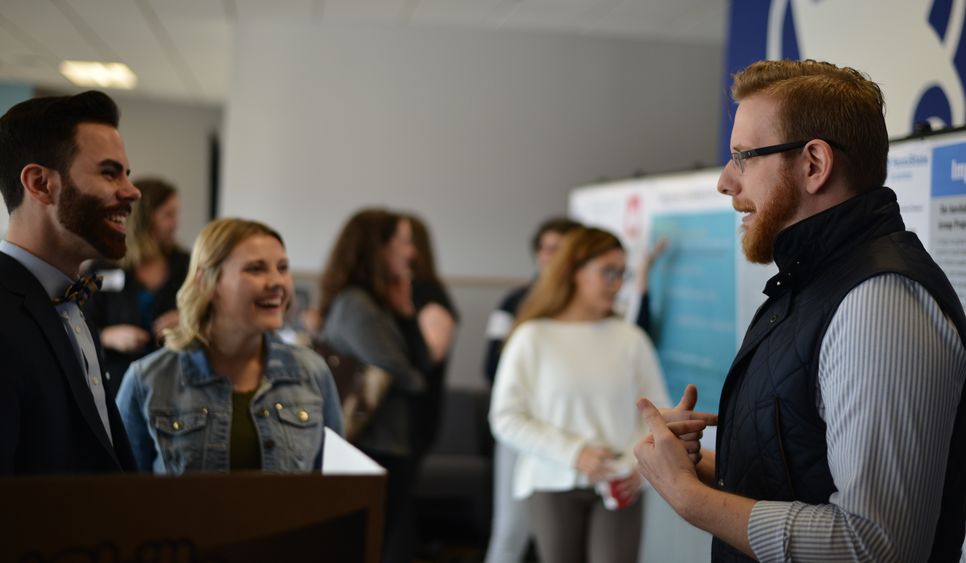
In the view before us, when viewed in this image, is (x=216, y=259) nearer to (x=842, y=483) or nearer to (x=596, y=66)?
(x=842, y=483)

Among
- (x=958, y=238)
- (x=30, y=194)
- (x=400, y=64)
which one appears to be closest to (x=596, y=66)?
(x=400, y=64)

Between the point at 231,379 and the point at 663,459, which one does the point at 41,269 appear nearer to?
the point at 231,379

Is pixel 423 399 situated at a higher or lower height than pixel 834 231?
lower

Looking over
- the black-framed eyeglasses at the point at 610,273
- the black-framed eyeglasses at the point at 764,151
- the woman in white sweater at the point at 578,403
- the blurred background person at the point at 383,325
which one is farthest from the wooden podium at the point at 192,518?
the black-framed eyeglasses at the point at 610,273

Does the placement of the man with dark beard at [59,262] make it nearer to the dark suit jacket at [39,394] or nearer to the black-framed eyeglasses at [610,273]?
the dark suit jacket at [39,394]

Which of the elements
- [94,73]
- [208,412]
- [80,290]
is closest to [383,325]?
[208,412]

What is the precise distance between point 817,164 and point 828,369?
30cm

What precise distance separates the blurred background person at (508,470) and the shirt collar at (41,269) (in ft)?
8.32

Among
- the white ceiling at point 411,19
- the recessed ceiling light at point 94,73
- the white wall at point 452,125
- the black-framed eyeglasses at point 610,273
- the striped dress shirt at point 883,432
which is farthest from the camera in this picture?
the white wall at point 452,125

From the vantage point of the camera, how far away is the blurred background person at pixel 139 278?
2725 millimetres

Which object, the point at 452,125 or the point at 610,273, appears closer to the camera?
the point at 610,273

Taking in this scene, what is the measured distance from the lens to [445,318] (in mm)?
3996

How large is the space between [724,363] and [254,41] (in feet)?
11.8

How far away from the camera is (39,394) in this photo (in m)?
1.20
